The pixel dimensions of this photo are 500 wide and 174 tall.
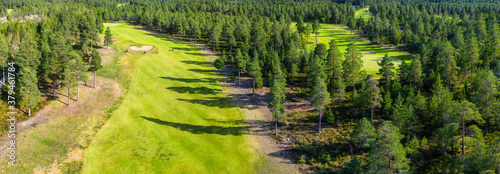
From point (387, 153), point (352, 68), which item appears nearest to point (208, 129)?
point (387, 153)

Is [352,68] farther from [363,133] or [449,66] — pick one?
[363,133]

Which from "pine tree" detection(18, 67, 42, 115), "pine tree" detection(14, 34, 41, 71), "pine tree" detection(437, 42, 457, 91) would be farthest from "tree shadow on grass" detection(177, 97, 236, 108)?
"pine tree" detection(437, 42, 457, 91)

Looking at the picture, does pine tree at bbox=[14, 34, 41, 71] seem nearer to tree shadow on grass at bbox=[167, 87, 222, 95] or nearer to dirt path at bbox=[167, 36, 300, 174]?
tree shadow on grass at bbox=[167, 87, 222, 95]

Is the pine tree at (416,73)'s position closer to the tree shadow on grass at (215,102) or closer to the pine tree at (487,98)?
the pine tree at (487,98)

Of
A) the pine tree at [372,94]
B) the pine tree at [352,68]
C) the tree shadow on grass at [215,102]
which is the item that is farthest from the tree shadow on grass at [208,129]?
the pine tree at [352,68]

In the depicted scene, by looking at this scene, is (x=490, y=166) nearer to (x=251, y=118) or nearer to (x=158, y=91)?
(x=251, y=118)

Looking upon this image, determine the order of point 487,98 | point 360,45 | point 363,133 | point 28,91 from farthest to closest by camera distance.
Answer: point 360,45 → point 28,91 → point 487,98 → point 363,133

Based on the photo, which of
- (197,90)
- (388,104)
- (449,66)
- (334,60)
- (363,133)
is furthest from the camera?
(197,90)
